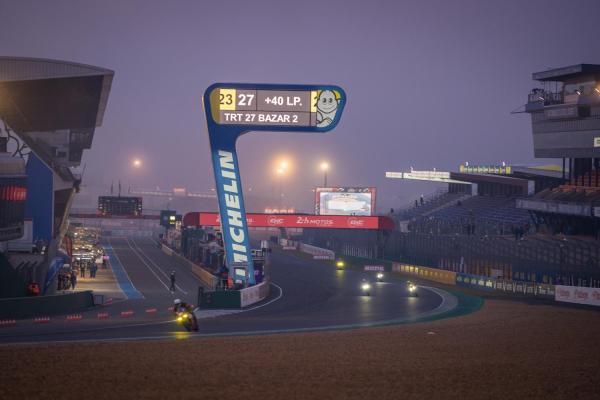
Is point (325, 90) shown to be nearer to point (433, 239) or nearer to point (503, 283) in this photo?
point (503, 283)

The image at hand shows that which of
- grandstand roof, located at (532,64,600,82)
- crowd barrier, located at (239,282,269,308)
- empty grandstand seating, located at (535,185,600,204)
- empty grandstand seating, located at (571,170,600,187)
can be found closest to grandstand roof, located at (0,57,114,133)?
crowd barrier, located at (239,282,269,308)

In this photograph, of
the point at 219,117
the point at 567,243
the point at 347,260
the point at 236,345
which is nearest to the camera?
the point at 236,345

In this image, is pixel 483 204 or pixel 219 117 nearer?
pixel 219 117

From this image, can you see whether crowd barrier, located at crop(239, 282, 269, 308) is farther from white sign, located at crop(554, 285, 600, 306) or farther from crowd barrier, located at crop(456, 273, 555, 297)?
white sign, located at crop(554, 285, 600, 306)

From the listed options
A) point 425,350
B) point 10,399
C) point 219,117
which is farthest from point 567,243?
point 10,399

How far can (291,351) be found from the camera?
2111cm

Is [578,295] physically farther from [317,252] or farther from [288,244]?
[288,244]

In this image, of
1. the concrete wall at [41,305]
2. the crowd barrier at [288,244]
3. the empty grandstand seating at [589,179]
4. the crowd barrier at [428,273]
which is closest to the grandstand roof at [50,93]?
the concrete wall at [41,305]

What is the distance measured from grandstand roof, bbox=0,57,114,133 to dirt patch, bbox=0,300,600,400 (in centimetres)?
1894

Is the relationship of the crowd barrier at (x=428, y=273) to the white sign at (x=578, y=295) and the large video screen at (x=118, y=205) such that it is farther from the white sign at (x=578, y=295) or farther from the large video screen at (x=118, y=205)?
the large video screen at (x=118, y=205)

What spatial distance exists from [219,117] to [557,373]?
2448 cm

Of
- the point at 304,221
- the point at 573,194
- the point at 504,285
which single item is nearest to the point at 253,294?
the point at 504,285

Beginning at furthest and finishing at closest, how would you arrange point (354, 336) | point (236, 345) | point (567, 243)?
point (567, 243) → point (354, 336) → point (236, 345)

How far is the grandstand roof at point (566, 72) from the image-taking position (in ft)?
190
